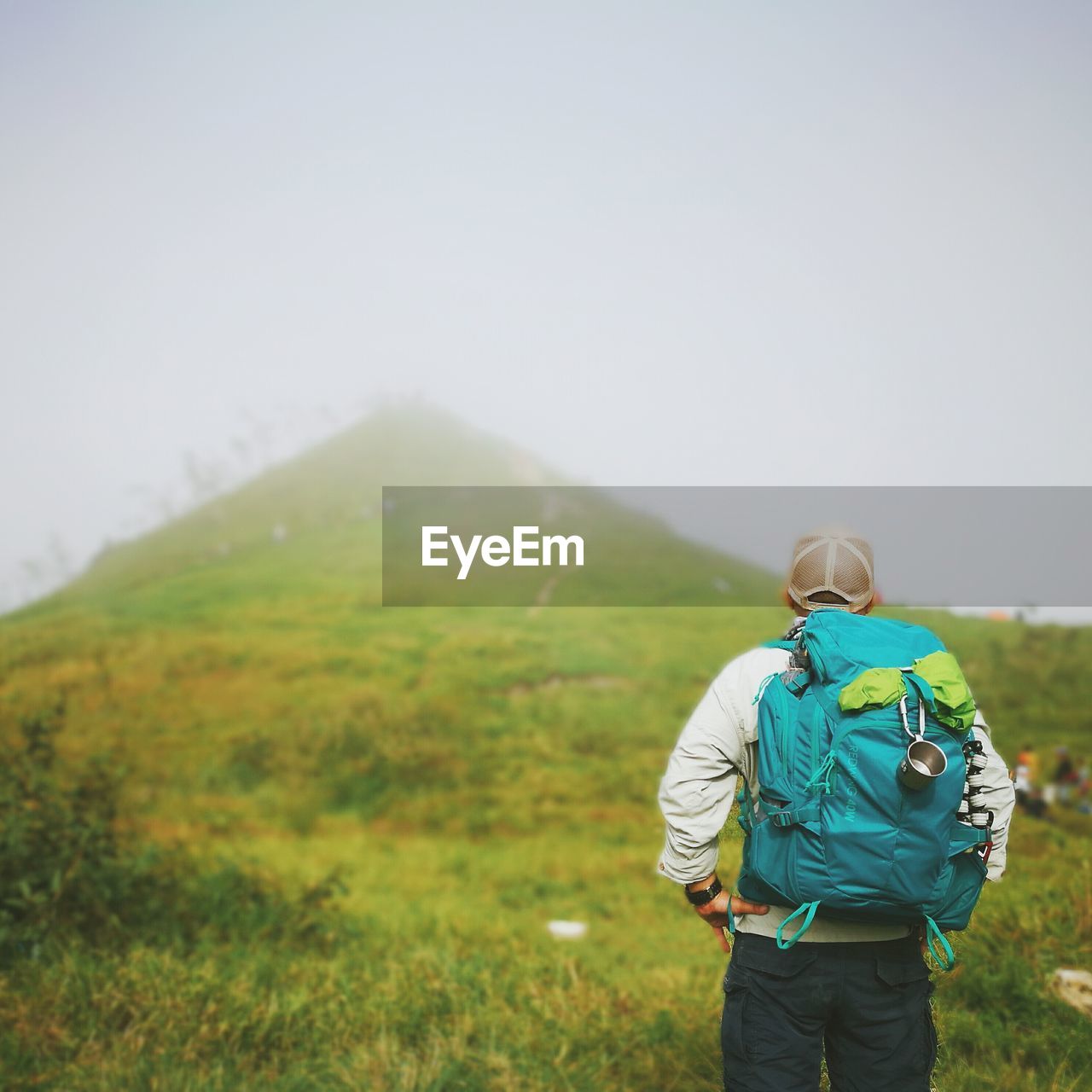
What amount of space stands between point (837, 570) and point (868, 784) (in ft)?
2.29

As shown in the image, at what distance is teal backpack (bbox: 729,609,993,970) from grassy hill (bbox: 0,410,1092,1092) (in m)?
2.02

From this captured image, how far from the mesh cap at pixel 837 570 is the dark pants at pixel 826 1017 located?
1012mm

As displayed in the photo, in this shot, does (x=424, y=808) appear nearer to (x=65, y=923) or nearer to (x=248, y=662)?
(x=248, y=662)

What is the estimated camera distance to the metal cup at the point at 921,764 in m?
2.19

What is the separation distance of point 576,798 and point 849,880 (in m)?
19.0

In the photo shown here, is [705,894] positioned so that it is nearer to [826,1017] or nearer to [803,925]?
[803,925]

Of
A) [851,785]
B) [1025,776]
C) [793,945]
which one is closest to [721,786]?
[851,785]

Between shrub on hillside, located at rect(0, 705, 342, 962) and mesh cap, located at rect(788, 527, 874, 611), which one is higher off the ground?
mesh cap, located at rect(788, 527, 874, 611)

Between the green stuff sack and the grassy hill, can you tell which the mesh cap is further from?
the grassy hill

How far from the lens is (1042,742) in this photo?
17.6 metres

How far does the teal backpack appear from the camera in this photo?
2281mm

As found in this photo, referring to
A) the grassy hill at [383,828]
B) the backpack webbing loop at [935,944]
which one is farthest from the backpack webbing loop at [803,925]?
the grassy hill at [383,828]

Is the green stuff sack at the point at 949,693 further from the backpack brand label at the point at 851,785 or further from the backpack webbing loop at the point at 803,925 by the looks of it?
the backpack webbing loop at the point at 803,925

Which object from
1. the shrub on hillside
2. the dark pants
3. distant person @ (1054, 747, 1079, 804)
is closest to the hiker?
the dark pants
